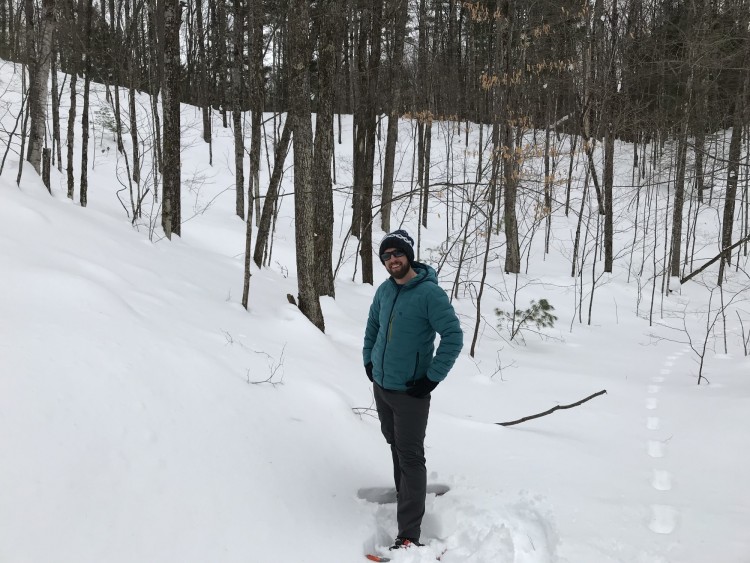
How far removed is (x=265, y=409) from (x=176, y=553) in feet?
5.34

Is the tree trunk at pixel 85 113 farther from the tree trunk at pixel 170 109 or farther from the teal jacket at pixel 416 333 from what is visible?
the teal jacket at pixel 416 333

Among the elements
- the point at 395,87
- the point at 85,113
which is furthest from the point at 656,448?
the point at 395,87

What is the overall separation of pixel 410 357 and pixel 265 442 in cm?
130

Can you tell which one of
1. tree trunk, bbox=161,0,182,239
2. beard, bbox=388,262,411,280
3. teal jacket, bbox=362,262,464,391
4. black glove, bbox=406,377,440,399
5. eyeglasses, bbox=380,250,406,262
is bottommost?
black glove, bbox=406,377,440,399

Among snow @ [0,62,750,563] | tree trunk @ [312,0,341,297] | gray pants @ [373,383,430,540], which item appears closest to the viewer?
snow @ [0,62,750,563]

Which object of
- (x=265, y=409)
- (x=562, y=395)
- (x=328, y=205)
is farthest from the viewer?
(x=328, y=205)

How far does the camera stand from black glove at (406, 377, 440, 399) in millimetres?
3379

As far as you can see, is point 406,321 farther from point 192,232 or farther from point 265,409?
point 192,232

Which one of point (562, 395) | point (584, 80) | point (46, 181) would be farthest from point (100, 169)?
point (562, 395)

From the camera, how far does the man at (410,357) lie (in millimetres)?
3340

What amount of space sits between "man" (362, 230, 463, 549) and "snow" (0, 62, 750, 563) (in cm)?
37

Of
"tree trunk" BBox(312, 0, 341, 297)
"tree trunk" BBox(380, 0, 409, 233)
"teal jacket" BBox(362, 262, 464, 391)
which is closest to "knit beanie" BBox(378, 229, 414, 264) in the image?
"teal jacket" BBox(362, 262, 464, 391)

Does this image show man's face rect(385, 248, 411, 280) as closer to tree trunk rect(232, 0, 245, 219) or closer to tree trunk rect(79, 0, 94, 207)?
tree trunk rect(79, 0, 94, 207)

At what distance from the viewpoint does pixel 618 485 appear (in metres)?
4.45
